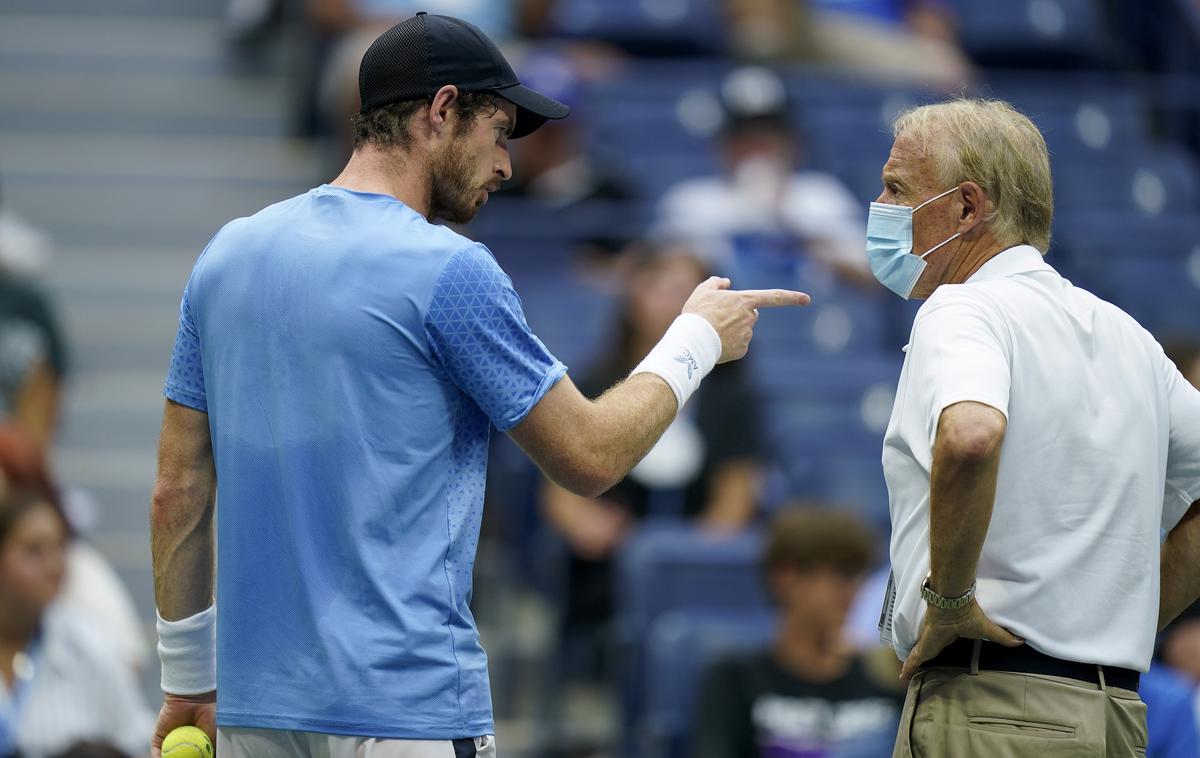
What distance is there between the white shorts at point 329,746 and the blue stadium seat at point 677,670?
9.33 ft

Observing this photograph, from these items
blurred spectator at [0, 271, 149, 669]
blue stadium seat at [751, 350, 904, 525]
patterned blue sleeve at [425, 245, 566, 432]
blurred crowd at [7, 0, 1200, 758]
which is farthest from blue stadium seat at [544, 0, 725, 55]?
patterned blue sleeve at [425, 245, 566, 432]

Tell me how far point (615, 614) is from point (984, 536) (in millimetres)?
3943

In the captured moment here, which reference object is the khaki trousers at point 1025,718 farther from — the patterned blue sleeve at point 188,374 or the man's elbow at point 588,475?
the patterned blue sleeve at point 188,374

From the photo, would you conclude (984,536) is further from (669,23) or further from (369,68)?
(669,23)

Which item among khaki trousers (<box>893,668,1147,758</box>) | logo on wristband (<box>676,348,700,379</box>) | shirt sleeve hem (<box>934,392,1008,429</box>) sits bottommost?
khaki trousers (<box>893,668,1147,758</box>)

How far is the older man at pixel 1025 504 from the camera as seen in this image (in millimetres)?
2668

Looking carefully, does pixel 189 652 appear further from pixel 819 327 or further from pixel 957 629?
pixel 819 327

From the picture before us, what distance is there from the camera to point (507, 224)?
815cm

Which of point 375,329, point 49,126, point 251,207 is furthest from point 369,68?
point 49,126

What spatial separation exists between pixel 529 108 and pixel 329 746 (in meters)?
1.06

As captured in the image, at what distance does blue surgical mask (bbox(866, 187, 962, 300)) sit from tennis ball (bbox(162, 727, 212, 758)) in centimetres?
137

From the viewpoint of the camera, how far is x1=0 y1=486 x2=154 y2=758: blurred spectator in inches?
196

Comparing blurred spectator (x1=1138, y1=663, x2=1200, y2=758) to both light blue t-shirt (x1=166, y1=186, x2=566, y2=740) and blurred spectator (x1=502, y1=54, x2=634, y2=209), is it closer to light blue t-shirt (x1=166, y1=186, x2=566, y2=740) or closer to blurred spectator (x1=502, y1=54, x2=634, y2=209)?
light blue t-shirt (x1=166, y1=186, x2=566, y2=740)

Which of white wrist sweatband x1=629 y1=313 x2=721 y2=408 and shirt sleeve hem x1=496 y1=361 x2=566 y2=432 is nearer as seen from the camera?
shirt sleeve hem x1=496 y1=361 x2=566 y2=432
